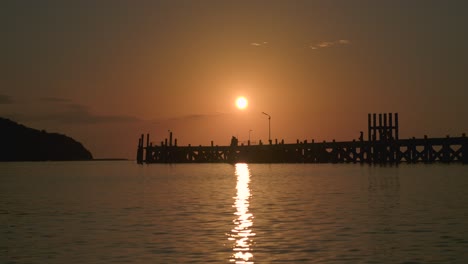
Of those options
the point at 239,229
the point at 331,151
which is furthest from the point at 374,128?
the point at 239,229

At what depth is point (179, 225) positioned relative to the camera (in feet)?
88.6

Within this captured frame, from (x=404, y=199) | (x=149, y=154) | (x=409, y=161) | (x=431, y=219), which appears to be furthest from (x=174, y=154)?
(x=431, y=219)

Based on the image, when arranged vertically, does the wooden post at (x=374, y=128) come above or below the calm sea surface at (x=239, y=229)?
above

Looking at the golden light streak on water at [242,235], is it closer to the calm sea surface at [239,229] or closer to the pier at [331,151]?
the calm sea surface at [239,229]

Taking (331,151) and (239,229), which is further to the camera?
(331,151)

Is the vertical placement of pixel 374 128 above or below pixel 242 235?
above

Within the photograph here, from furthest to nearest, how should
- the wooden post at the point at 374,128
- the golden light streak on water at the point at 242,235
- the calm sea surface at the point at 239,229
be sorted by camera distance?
the wooden post at the point at 374,128, the calm sea surface at the point at 239,229, the golden light streak on water at the point at 242,235

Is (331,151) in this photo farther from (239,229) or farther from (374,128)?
(239,229)

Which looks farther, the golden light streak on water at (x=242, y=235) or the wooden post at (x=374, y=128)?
the wooden post at (x=374, y=128)

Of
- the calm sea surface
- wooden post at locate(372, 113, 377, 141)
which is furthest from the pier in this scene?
the calm sea surface

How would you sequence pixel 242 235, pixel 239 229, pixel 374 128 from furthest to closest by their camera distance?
1. pixel 374 128
2. pixel 239 229
3. pixel 242 235

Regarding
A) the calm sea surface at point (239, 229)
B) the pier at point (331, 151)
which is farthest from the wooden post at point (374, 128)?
the calm sea surface at point (239, 229)

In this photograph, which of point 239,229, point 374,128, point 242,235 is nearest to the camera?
point 242,235

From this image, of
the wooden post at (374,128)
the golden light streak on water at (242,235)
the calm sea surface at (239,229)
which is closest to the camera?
the golden light streak on water at (242,235)
